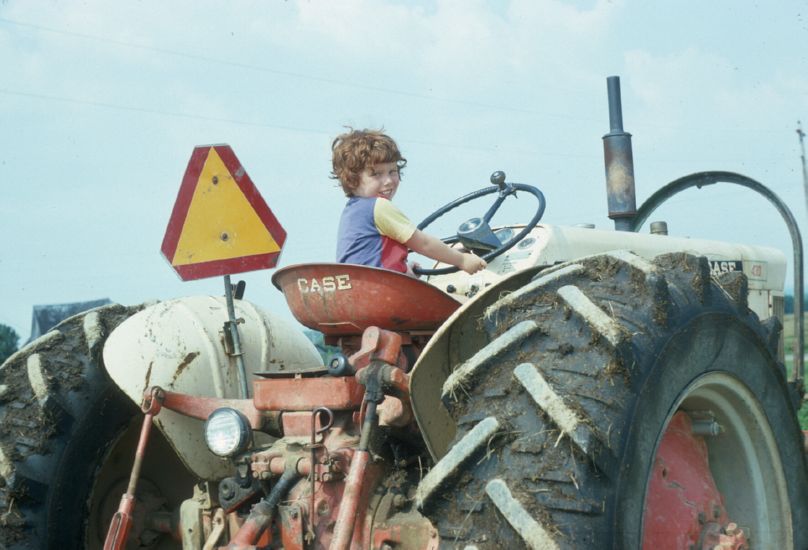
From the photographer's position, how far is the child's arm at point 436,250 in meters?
3.21

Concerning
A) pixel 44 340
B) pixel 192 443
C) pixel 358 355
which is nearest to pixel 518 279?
pixel 358 355

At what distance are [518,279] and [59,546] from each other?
1.91 meters

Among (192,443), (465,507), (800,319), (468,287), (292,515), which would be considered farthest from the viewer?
(800,319)

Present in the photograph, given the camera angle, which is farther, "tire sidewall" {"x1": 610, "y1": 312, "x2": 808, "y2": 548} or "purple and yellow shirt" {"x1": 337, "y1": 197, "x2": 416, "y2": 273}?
"purple and yellow shirt" {"x1": 337, "y1": 197, "x2": 416, "y2": 273}

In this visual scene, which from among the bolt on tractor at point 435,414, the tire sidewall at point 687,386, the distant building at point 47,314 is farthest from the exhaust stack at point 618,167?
the distant building at point 47,314

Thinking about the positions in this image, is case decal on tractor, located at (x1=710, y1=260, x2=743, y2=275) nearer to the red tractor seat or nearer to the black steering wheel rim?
Result: the black steering wheel rim

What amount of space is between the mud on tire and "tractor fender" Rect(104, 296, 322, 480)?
0.29 metres

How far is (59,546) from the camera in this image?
356 centimetres

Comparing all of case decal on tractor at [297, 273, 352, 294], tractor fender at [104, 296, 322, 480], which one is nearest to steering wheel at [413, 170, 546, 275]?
tractor fender at [104, 296, 322, 480]

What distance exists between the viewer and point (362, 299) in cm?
285

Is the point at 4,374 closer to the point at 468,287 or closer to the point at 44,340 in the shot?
the point at 44,340

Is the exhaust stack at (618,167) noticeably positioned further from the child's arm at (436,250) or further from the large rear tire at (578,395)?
the large rear tire at (578,395)

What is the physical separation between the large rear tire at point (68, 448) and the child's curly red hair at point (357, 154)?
40.8 inches

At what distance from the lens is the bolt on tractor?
2174 millimetres
